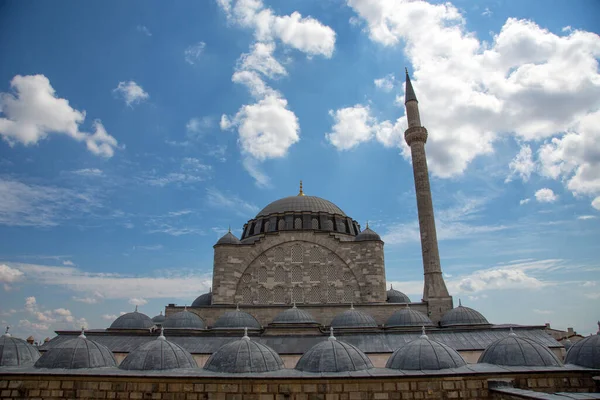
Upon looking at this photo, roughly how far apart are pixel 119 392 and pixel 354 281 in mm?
15839

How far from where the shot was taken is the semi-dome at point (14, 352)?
1206cm

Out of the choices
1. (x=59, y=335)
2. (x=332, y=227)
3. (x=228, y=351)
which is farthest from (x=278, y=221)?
(x=228, y=351)

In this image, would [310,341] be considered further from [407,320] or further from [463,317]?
[463,317]

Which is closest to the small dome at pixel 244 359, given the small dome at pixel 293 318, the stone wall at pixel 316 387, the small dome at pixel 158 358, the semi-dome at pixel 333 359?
the stone wall at pixel 316 387

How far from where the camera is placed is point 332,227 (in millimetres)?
27078

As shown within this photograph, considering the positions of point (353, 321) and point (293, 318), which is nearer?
point (353, 321)

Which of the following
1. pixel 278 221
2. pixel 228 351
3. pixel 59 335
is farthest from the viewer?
pixel 278 221

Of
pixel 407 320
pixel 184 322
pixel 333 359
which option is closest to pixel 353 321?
pixel 407 320

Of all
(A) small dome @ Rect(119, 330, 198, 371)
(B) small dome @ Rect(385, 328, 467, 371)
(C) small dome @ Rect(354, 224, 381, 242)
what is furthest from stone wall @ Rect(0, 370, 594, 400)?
(C) small dome @ Rect(354, 224, 381, 242)

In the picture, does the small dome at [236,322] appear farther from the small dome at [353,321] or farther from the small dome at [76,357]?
the small dome at [76,357]

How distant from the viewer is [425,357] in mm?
10070

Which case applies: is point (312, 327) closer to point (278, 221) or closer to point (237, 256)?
point (237, 256)

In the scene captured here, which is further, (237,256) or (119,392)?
(237,256)

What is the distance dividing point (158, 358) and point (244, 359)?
7.72ft
